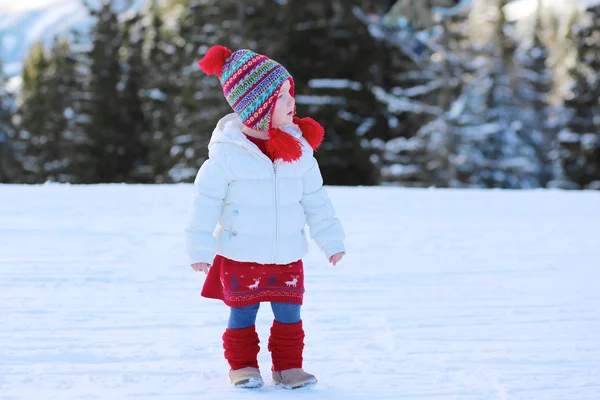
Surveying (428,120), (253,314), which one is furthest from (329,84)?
(253,314)

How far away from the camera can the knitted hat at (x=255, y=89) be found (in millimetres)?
2959

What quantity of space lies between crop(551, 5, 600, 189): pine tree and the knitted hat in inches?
1100

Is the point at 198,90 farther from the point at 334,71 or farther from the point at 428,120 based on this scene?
the point at 428,120

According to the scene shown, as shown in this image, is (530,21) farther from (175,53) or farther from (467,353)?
(467,353)

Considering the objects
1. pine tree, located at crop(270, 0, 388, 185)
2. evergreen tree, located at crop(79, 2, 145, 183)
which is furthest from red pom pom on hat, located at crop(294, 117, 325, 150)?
evergreen tree, located at crop(79, 2, 145, 183)

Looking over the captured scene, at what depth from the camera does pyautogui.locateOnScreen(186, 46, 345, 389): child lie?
2.92 meters

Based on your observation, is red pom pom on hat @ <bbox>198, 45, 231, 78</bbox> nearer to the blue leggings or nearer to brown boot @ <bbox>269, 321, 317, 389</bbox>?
the blue leggings

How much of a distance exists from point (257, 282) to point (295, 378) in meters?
0.39

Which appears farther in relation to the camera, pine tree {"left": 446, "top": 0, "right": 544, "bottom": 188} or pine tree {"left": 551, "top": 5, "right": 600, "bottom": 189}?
pine tree {"left": 551, "top": 5, "right": 600, "bottom": 189}

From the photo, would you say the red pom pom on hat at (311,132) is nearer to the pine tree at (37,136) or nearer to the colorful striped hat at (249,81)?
the colorful striped hat at (249,81)

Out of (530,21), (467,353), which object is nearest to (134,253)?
(467,353)

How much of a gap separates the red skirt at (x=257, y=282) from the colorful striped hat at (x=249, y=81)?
521 mm

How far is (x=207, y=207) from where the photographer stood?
2.90 meters

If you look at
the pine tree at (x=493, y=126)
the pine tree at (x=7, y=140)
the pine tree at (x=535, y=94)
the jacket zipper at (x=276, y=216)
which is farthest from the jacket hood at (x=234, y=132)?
the pine tree at (x=7, y=140)
